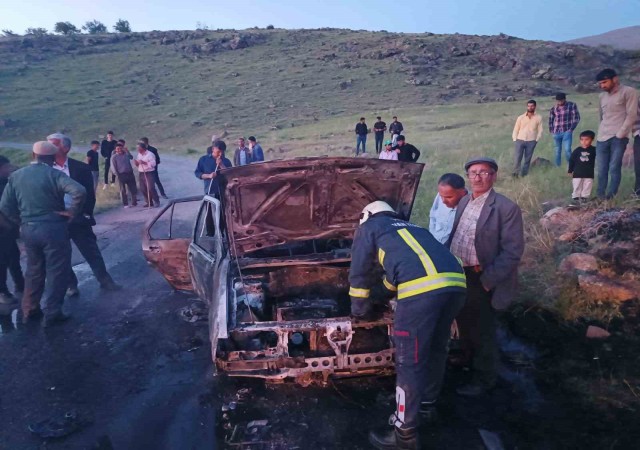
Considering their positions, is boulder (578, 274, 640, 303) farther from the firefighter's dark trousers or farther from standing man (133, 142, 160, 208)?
standing man (133, 142, 160, 208)

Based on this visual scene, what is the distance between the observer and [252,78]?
137 ft

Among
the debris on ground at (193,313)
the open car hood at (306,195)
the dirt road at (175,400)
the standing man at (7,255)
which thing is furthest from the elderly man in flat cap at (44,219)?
the open car hood at (306,195)

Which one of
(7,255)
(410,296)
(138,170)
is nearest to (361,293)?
(410,296)

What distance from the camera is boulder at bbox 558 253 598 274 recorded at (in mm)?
5738

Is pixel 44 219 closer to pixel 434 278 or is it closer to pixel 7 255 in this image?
pixel 7 255

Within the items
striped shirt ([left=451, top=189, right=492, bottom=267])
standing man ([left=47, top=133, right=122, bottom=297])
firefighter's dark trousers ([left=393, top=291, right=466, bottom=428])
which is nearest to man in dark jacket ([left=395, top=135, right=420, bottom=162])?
standing man ([left=47, top=133, right=122, bottom=297])

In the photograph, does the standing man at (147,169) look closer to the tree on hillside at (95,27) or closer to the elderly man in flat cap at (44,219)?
the elderly man in flat cap at (44,219)

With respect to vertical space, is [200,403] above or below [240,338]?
below

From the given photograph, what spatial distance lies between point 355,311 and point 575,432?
5.68 ft

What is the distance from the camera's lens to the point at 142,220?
35.3 ft

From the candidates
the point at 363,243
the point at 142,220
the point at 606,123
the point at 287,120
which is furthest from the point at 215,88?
the point at 363,243

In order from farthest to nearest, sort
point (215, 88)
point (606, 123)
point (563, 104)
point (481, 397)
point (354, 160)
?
point (215, 88), point (563, 104), point (606, 123), point (354, 160), point (481, 397)

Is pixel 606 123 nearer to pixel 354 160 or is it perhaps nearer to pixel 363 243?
pixel 354 160

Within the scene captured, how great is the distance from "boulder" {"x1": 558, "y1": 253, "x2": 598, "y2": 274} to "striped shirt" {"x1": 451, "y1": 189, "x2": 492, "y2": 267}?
92.5 inches
